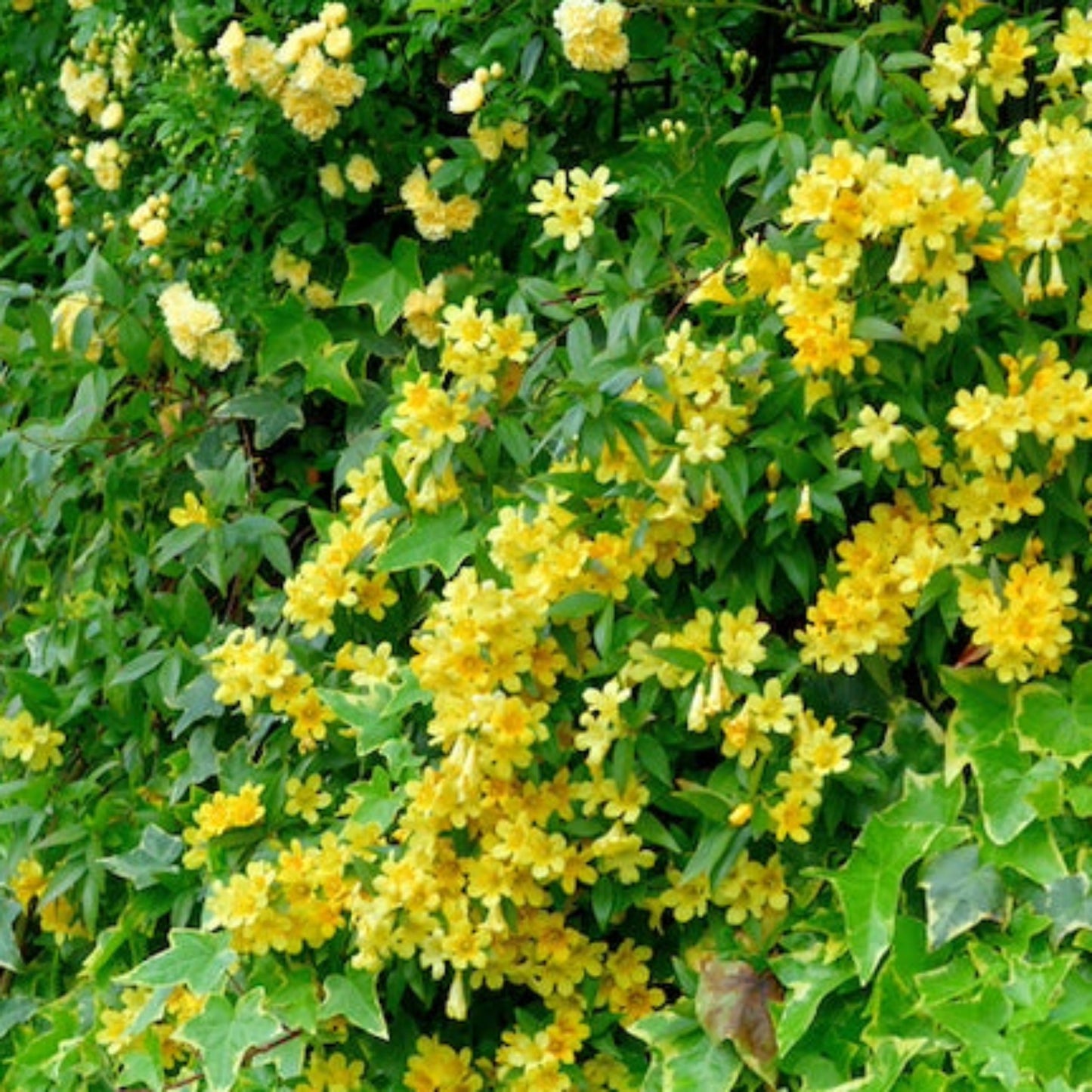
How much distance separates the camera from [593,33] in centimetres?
300

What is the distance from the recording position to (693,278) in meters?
2.87

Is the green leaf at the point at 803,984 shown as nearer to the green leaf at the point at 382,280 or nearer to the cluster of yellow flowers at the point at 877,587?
the cluster of yellow flowers at the point at 877,587

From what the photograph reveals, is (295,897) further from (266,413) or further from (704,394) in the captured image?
(266,413)

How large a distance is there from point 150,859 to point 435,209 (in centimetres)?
104

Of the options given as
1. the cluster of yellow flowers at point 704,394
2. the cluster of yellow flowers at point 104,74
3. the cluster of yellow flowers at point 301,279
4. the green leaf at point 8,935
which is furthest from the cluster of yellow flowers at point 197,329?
the cluster of yellow flowers at point 704,394

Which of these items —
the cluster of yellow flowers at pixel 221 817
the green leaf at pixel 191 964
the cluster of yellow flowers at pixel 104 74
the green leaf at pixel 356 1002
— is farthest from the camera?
the cluster of yellow flowers at pixel 104 74

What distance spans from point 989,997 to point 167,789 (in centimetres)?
135

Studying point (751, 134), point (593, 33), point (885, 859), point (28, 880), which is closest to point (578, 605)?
point (885, 859)

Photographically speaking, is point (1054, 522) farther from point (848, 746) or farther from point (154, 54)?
point (154, 54)

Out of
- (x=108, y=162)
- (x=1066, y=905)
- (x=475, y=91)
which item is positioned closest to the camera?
(x=1066, y=905)

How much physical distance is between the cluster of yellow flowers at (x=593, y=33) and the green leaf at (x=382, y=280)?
16.8 inches

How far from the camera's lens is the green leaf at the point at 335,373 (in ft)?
10.7

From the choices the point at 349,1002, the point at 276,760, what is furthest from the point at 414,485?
the point at 349,1002

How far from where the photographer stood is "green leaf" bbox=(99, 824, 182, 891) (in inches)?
116
